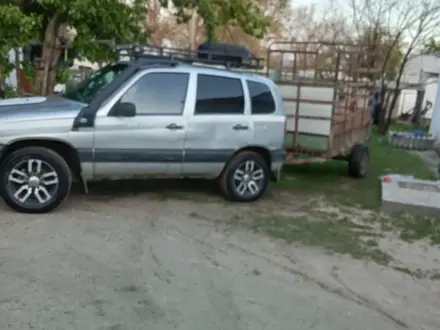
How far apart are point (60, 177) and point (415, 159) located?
1027 cm

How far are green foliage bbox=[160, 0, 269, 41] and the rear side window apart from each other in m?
4.08

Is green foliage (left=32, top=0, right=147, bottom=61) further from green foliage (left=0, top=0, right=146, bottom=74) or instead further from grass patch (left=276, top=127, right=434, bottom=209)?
grass patch (left=276, top=127, right=434, bottom=209)

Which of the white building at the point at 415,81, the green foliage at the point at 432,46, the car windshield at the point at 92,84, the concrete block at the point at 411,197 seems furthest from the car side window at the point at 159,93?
the white building at the point at 415,81

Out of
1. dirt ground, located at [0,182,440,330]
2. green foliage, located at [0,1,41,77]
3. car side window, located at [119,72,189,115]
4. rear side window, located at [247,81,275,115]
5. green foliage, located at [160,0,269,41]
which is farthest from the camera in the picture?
green foliage, located at [160,0,269,41]

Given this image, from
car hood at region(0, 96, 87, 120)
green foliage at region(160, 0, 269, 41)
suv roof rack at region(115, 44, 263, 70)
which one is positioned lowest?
car hood at region(0, 96, 87, 120)

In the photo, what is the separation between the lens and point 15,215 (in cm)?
634

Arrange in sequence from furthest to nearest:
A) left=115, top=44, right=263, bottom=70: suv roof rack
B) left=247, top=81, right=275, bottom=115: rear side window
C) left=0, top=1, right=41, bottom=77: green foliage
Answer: left=0, top=1, right=41, bottom=77: green foliage < left=247, top=81, right=275, bottom=115: rear side window < left=115, top=44, right=263, bottom=70: suv roof rack

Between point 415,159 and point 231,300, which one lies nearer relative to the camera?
point 231,300

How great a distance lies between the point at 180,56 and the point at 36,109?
2233mm

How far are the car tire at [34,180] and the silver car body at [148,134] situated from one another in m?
0.20

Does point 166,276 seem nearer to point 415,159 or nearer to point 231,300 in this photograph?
point 231,300

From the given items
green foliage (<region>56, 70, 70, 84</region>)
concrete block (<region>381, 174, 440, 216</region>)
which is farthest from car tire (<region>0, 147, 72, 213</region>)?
concrete block (<region>381, 174, 440, 216</region>)

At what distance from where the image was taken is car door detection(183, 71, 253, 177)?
7375mm

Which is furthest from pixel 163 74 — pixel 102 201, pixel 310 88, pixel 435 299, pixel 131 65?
pixel 435 299
